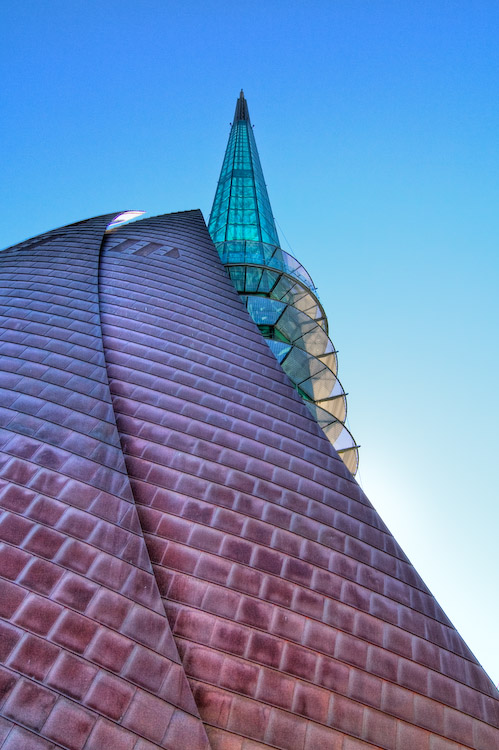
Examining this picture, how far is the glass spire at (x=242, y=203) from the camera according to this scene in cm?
2443

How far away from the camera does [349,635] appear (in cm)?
532

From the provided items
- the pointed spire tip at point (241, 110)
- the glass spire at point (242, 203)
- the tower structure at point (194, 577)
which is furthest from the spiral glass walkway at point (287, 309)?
the pointed spire tip at point (241, 110)

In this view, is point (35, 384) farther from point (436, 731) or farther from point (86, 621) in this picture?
point (436, 731)

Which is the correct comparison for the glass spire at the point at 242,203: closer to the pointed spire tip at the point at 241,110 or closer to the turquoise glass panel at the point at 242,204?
the turquoise glass panel at the point at 242,204

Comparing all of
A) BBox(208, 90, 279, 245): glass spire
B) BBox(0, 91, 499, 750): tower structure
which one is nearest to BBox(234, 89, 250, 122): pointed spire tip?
BBox(208, 90, 279, 245): glass spire

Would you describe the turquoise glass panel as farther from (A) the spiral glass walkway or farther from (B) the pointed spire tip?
(B) the pointed spire tip

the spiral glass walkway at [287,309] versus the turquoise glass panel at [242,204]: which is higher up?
the turquoise glass panel at [242,204]

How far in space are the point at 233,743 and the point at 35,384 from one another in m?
5.77

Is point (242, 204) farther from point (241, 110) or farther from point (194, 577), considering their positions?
point (241, 110)

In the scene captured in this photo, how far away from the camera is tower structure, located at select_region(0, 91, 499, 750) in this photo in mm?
4168

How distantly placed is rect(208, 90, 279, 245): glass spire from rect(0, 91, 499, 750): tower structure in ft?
52.5

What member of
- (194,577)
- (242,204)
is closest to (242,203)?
(242,204)

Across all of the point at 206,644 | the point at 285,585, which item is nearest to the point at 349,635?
the point at 285,585

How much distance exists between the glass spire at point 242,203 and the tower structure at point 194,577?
16.0 m
